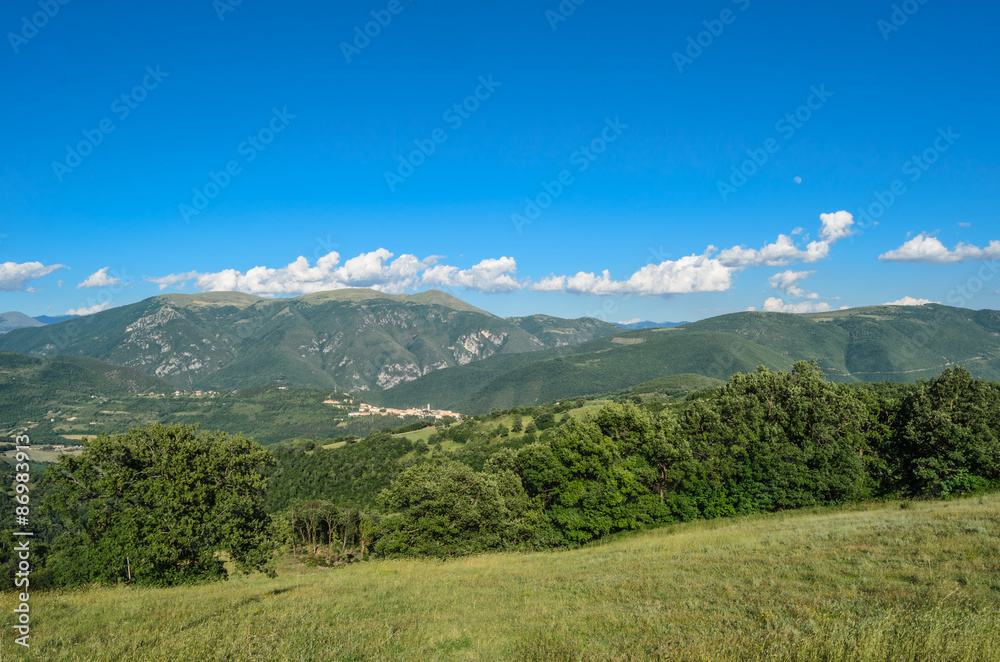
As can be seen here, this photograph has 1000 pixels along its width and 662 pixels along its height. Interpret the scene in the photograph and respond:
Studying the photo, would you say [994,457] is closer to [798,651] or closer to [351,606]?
[798,651]

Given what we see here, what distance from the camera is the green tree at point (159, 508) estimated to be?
24.4m

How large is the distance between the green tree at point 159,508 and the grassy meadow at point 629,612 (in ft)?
22.9

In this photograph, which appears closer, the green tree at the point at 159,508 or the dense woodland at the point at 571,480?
the green tree at the point at 159,508

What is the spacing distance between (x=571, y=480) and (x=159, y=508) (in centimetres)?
3155

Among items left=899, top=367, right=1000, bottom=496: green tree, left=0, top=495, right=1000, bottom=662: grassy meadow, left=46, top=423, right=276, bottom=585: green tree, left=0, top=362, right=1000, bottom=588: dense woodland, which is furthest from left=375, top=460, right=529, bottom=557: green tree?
left=899, top=367, right=1000, bottom=496: green tree

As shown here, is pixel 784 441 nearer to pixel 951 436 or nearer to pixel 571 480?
pixel 951 436

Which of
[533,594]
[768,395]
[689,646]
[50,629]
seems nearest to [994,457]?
[768,395]

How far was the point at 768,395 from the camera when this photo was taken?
1877 inches

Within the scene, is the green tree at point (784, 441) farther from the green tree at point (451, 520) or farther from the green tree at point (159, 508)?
the green tree at point (159, 508)

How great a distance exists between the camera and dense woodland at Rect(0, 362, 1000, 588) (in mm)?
25547

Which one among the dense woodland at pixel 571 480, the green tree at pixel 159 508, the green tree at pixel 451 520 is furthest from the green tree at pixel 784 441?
the green tree at pixel 159 508

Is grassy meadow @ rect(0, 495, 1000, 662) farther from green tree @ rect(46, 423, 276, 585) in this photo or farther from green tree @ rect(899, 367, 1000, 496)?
green tree @ rect(899, 367, 1000, 496)

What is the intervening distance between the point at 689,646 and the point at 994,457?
148 ft

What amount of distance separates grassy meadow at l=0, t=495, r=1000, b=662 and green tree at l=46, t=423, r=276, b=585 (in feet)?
22.9
